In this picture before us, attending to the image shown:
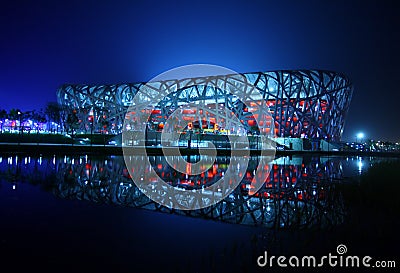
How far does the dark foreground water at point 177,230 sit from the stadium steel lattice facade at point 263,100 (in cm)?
5069

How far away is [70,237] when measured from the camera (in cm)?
481

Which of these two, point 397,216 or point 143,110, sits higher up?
point 143,110

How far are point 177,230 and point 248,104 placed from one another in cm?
6365

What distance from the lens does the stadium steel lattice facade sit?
62.1 m

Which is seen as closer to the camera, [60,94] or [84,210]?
[84,210]

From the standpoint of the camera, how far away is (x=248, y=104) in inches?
2662

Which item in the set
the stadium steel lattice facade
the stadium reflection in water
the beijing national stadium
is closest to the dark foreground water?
the stadium reflection in water

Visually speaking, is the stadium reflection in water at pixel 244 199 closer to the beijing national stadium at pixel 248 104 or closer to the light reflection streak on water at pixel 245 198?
the light reflection streak on water at pixel 245 198

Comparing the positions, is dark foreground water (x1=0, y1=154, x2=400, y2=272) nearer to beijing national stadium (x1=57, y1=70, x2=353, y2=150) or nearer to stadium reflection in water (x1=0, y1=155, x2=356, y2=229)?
stadium reflection in water (x1=0, y1=155, x2=356, y2=229)

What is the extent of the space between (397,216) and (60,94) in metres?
91.5

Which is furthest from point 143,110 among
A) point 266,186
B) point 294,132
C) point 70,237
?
point 70,237

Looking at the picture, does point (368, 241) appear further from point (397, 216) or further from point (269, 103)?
point (269, 103)

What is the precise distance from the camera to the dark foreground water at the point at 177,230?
3.96 m

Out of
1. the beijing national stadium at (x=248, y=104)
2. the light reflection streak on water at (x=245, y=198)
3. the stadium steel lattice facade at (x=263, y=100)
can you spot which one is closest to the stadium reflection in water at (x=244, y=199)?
the light reflection streak on water at (x=245, y=198)
